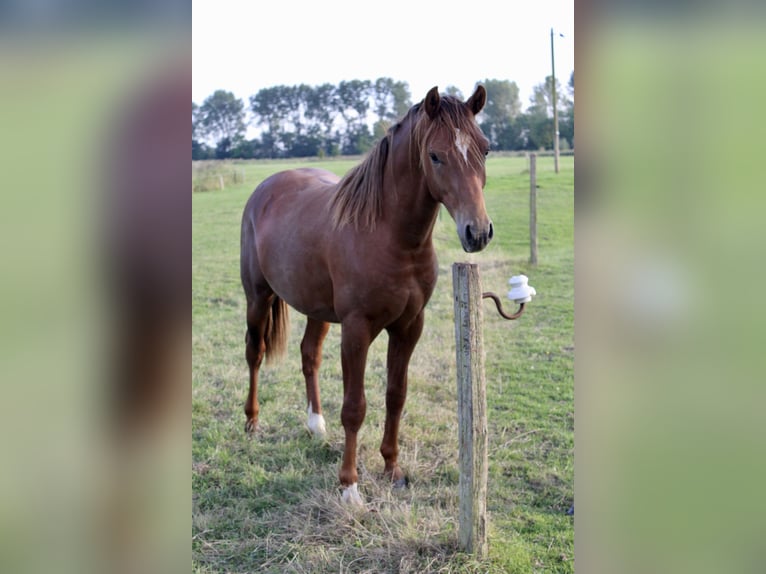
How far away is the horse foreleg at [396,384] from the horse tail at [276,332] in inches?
51.7

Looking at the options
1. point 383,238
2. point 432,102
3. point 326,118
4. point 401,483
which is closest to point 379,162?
point 383,238

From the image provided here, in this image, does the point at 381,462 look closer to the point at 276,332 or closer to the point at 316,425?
the point at 316,425

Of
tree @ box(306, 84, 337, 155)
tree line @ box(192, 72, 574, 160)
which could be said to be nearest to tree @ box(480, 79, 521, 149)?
tree line @ box(192, 72, 574, 160)

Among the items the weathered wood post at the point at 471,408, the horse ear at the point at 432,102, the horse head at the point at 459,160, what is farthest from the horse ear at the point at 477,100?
the weathered wood post at the point at 471,408

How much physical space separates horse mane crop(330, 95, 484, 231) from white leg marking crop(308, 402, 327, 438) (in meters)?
1.56

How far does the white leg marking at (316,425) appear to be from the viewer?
13.7ft

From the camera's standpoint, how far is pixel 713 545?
0.59 m

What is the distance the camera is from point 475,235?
8.41 feet

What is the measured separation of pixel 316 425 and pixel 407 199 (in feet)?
6.33

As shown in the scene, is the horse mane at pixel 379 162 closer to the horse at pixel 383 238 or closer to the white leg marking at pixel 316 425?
the horse at pixel 383 238

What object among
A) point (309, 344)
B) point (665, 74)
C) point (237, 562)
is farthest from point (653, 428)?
point (309, 344)

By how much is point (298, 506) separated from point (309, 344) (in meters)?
1.30

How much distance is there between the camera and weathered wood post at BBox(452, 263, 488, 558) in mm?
2801

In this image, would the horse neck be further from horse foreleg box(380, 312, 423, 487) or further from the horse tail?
the horse tail
